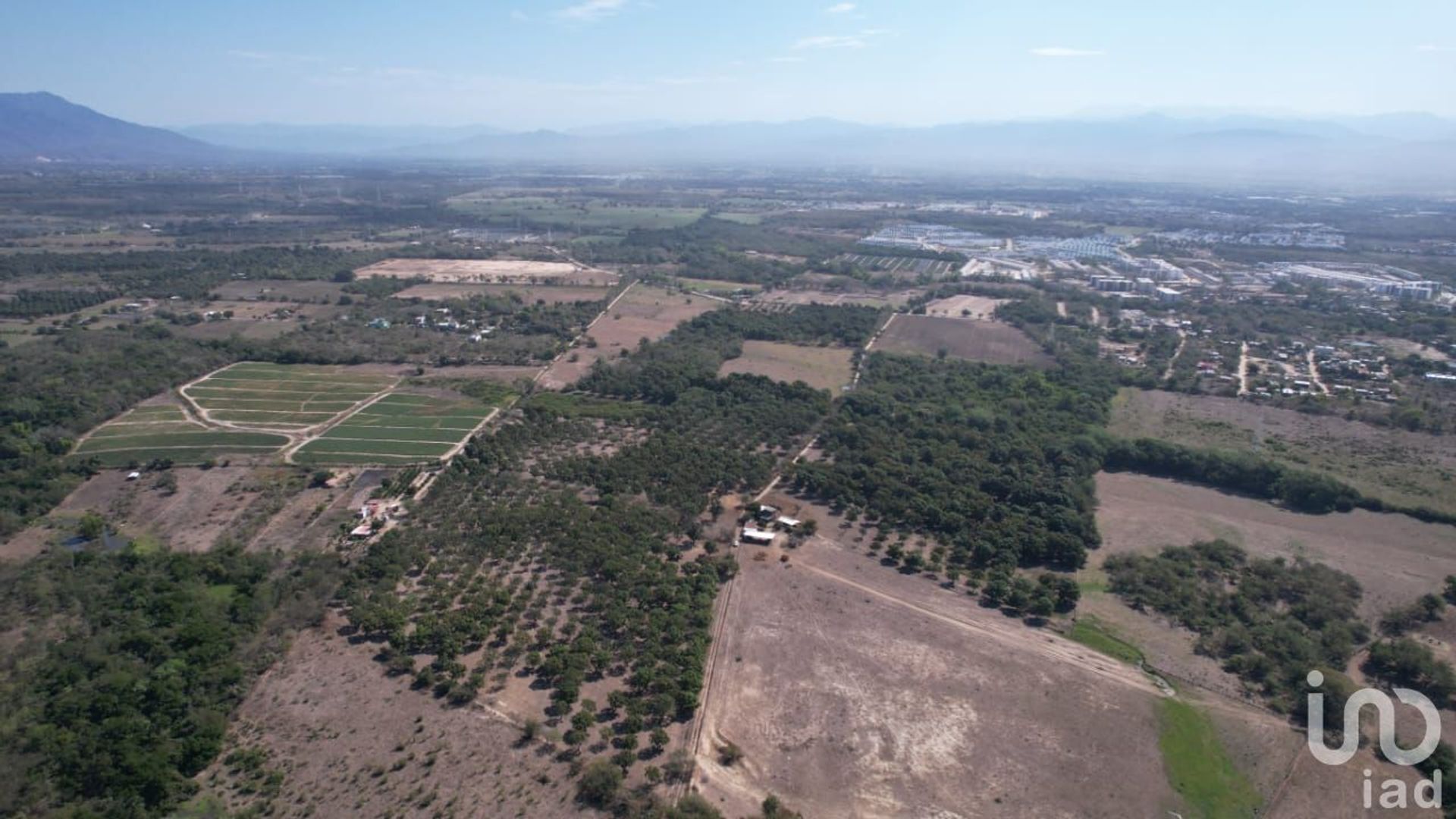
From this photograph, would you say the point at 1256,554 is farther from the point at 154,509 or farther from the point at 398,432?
the point at 154,509

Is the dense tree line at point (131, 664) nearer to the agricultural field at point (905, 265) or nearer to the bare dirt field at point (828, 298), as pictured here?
the bare dirt field at point (828, 298)

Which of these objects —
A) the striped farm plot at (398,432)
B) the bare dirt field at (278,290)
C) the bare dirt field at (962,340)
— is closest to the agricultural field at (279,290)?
the bare dirt field at (278,290)

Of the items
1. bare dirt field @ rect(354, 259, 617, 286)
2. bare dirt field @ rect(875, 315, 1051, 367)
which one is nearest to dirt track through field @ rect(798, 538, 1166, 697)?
bare dirt field @ rect(875, 315, 1051, 367)

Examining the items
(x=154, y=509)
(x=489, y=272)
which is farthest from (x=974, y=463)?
(x=489, y=272)

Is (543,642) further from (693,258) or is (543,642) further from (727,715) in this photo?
(693,258)

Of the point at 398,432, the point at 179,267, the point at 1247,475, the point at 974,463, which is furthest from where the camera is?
the point at 179,267

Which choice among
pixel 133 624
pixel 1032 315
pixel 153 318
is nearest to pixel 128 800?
pixel 133 624
